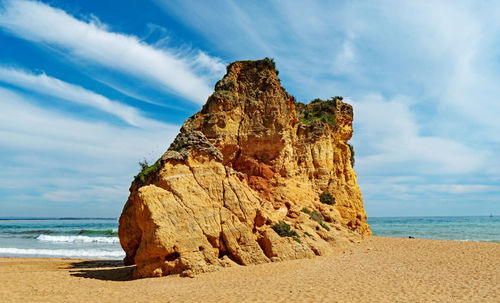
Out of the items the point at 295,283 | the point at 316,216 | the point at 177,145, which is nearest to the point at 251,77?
the point at 177,145

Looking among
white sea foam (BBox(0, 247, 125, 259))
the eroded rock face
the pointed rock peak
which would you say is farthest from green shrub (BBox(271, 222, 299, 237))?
white sea foam (BBox(0, 247, 125, 259))

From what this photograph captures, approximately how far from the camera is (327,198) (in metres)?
21.3

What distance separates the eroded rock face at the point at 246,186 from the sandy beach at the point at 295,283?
100 cm

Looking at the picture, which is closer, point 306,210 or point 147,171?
point 147,171

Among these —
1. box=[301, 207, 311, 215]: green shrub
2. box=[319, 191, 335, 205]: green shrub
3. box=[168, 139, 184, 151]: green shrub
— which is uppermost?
box=[168, 139, 184, 151]: green shrub

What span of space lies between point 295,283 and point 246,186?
20.2ft

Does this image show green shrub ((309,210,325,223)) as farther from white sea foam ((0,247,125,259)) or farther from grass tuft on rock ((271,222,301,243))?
white sea foam ((0,247,125,259))

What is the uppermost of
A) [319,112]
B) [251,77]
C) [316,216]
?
[251,77]

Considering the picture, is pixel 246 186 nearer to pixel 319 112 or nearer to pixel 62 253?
pixel 319 112

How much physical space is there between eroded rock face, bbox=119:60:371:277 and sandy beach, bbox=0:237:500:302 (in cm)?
100

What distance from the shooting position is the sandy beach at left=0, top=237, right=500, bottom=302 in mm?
9102

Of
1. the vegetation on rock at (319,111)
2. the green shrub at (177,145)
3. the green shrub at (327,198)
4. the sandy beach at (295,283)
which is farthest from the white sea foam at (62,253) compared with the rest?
the vegetation on rock at (319,111)

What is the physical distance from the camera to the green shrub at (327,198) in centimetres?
2120

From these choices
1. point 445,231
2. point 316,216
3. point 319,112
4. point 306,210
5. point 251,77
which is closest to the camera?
point 306,210
